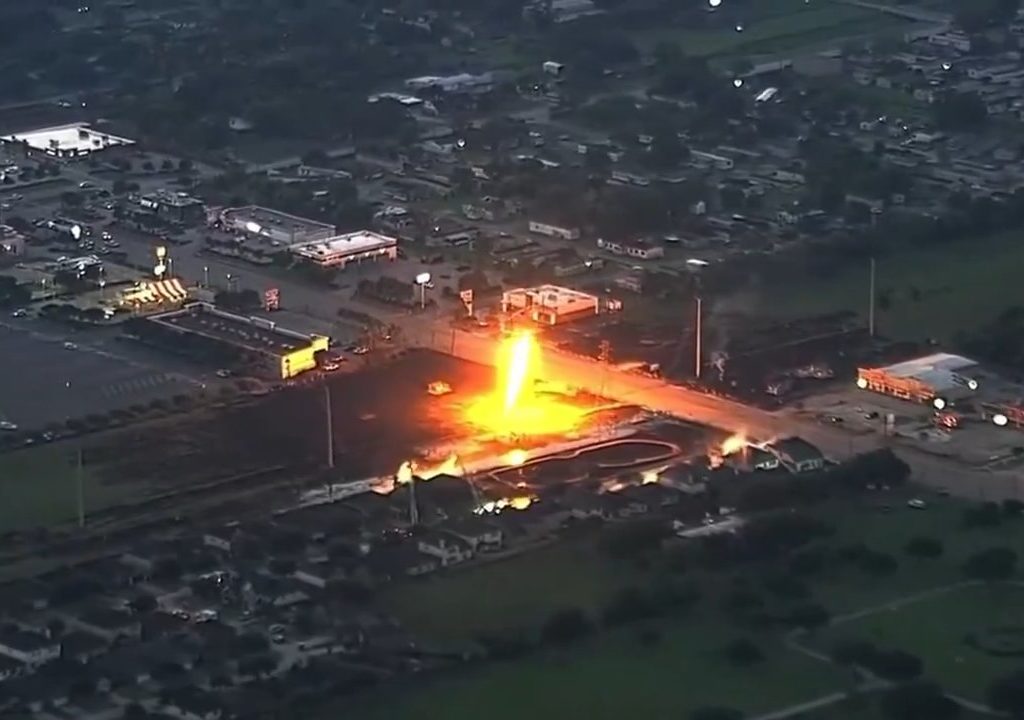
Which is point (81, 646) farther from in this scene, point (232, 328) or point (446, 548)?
point (232, 328)

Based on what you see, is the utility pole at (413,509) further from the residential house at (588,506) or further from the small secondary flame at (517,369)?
the small secondary flame at (517,369)

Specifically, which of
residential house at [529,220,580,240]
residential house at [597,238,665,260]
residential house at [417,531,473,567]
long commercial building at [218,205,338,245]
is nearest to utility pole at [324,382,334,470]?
residential house at [417,531,473,567]

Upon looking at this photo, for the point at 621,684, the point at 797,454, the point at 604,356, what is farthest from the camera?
the point at 604,356

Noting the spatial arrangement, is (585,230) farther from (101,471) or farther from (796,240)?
(101,471)

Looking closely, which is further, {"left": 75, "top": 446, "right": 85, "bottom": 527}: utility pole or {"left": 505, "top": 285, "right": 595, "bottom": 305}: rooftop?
{"left": 505, "top": 285, "right": 595, "bottom": 305}: rooftop

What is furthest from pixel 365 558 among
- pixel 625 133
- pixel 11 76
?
pixel 11 76

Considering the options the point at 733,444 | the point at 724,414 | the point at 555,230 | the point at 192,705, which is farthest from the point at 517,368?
the point at 192,705

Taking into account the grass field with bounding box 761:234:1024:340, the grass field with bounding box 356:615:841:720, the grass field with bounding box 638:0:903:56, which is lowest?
the grass field with bounding box 638:0:903:56

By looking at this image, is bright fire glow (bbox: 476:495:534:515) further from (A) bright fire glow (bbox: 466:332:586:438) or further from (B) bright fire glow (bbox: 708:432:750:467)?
(B) bright fire glow (bbox: 708:432:750:467)
